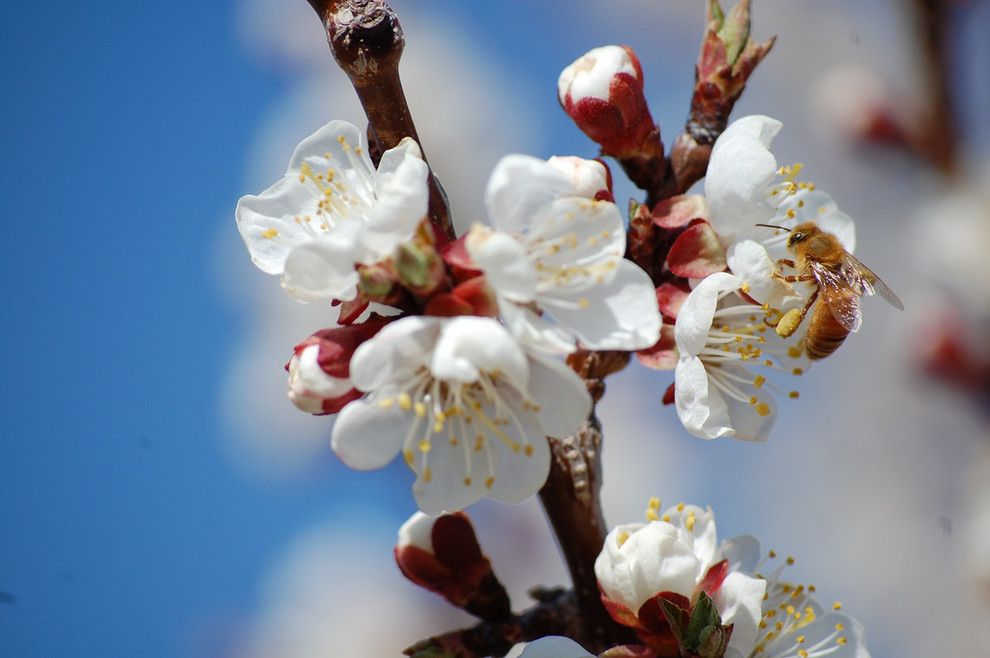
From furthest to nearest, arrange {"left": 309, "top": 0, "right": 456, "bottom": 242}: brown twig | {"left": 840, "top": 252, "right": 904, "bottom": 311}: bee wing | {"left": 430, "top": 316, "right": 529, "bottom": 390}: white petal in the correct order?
{"left": 840, "top": 252, "right": 904, "bottom": 311}: bee wing → {"left": 309, "top": 0, "right": 456, "bottom": 242}: brown twig → {"left": 430, "top": 316, "right": 529, "bottom": 390}: white petal

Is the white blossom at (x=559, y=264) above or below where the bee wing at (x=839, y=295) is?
above

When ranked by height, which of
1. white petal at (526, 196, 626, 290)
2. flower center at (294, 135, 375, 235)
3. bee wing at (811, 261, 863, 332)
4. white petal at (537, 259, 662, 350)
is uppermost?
flower center at (294, 135, 375, 235)

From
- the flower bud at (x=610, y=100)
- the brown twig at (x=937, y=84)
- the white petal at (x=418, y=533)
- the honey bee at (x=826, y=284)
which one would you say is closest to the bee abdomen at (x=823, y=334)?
the honey bee at (x=826, y=284)

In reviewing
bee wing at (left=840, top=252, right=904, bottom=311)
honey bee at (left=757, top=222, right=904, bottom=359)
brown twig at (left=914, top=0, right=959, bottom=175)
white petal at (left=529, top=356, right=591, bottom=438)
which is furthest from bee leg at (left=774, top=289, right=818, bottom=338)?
brown twig at (left=914, top=0, right=959, bottom=175)

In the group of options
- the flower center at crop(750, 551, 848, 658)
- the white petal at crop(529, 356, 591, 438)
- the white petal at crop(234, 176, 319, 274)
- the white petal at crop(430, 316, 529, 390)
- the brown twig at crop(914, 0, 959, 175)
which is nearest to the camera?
the white petal at crop(430, 316, 529, 390)

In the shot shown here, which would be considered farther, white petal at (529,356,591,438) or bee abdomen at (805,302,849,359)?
bee abdomen at (805,302,849,359)

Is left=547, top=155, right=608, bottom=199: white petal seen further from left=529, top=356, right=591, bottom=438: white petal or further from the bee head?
the bee head

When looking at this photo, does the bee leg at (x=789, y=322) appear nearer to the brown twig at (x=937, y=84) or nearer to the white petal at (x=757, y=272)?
the white petal at (x=757, y=272)
